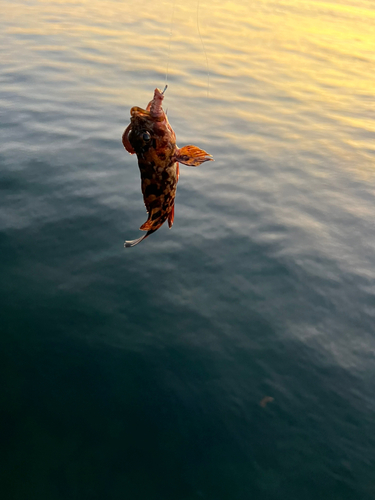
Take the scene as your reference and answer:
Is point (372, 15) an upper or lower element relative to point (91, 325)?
upper

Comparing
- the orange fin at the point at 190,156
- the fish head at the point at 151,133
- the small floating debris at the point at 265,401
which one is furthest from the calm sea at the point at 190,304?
the fish head at the point at 151,133

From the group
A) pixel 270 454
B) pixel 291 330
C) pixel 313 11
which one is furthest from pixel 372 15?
pixel 270 454

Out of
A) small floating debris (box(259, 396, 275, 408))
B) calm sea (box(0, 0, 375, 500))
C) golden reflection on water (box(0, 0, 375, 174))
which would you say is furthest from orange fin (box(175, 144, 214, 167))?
golden reflection on water (box(0, 0, 375, 174))

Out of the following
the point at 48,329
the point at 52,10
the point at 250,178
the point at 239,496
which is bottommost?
the point at 239,496

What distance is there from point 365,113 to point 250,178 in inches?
304

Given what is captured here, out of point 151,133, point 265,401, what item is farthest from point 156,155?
point 265,401

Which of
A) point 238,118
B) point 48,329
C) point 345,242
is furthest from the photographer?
point 238,118

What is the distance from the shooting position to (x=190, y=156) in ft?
16.4

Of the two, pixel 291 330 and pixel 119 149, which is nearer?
pixel 291 330

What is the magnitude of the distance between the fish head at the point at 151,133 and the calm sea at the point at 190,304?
4910mm

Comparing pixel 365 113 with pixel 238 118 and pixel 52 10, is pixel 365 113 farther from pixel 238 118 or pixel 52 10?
pixel 52 10

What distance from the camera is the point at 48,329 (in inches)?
373

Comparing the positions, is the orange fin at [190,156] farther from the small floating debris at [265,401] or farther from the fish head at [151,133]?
the small floating debris at [265,401]

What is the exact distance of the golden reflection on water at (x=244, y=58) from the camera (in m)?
17.8
